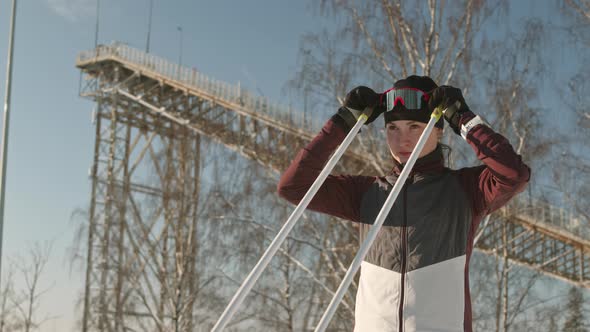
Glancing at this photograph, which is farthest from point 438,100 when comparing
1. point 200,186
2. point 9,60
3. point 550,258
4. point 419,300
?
point 550,258

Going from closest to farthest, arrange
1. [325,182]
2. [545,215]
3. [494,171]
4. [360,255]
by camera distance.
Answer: [360,255], [494,171], [325,182], [545,215]

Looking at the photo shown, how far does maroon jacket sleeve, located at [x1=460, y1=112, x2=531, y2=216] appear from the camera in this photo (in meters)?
2.19

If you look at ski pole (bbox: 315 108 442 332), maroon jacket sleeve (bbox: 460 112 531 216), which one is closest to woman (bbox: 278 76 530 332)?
maroon jacket sleeve (bbox: 460 112 531 216)

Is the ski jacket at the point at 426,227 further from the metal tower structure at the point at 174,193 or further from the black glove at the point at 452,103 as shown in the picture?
the metal tower structure at the point at 174,193

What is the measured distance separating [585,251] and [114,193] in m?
12.2

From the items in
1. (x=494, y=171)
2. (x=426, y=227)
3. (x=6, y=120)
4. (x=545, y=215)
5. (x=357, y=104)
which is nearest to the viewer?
(x=494, y=171)

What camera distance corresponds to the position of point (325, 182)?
262 centimetres

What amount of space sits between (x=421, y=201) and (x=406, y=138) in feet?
0.86

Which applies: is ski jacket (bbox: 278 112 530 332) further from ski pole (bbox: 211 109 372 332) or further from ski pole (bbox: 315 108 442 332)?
ski pole (bbox: 315 108 442 332)

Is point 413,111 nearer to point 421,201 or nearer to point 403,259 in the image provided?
point 421,201

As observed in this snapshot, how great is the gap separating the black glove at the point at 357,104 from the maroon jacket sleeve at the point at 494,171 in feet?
1.08

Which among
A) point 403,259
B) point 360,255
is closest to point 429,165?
point 403,259

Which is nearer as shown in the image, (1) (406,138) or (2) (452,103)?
(2) (452,103)

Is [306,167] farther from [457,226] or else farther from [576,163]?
[576,163]
